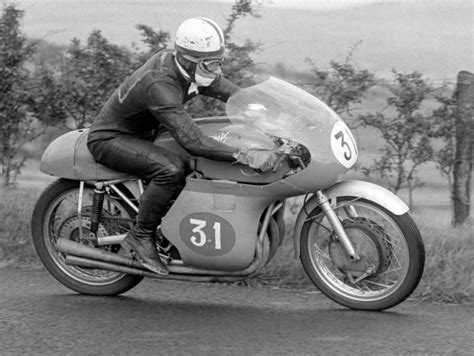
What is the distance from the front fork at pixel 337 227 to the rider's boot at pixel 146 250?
1.02m

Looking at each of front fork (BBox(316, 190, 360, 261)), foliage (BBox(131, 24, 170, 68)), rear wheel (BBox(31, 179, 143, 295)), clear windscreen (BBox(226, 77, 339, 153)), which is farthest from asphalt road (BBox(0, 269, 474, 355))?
foliage (BBox(131, 24, 170, 68))

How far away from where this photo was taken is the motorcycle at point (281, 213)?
6.02m

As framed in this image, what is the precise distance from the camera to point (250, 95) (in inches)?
246

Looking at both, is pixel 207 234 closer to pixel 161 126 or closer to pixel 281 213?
pixel 281 213

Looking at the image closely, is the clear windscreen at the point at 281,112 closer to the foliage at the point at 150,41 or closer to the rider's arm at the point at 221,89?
the rider's arm at the point at 221,89

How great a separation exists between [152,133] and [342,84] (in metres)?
2.27

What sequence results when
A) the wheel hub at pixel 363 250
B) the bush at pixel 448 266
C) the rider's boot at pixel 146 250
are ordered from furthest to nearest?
the bush at pixel 448 266 < the rider's boot at pixel 146 250 < the wheel hub at pixel 363 250

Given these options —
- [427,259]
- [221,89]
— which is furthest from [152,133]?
[427,259]

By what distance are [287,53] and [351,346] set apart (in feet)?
37.3

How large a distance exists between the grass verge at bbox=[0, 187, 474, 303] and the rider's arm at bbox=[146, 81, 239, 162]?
4.26 ft

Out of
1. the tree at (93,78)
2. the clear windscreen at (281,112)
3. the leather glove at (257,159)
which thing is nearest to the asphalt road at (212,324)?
the leather glove at (257,159)

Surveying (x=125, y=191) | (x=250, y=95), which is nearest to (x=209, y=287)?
(x=125, y=191)

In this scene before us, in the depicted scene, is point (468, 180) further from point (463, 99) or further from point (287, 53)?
point (287, 53)

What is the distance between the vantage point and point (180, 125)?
593 cm
